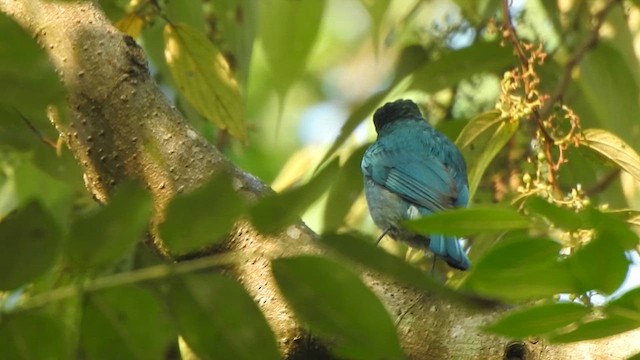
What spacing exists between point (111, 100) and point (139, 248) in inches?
26.4

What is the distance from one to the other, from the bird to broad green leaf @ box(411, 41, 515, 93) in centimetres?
13

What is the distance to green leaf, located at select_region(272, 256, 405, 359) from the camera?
2.92 feet

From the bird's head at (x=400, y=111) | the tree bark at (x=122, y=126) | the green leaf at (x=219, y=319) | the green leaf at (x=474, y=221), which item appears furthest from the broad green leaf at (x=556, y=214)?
the bird's head at (x=400, y=111)

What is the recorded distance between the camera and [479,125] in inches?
83.6

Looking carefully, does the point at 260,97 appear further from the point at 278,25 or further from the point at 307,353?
the point at 307,353

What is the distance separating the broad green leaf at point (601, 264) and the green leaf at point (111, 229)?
38cm

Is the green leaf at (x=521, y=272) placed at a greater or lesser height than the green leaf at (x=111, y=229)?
lesser

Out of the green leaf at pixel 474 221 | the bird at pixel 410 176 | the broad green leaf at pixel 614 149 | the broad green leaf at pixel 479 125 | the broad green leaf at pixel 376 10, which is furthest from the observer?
the bird at pixel 410 176

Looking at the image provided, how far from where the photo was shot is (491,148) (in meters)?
2.08

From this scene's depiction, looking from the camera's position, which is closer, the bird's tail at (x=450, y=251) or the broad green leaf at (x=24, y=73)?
the broad green leaf at (x=24, y=73)

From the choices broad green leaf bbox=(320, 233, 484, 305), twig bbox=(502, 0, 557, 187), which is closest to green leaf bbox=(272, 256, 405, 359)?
broad green leaf bbox=(320, 233, 484, 305)

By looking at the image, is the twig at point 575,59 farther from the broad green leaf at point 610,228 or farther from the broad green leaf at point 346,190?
the broad green leaf at point 610,228

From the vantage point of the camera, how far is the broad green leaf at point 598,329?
1010mm

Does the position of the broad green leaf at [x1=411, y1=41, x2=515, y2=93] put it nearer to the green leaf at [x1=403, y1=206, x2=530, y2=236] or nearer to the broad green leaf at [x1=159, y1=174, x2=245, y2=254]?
the green leaf at [x1=403, y1=206, x2=530, y2=236]
